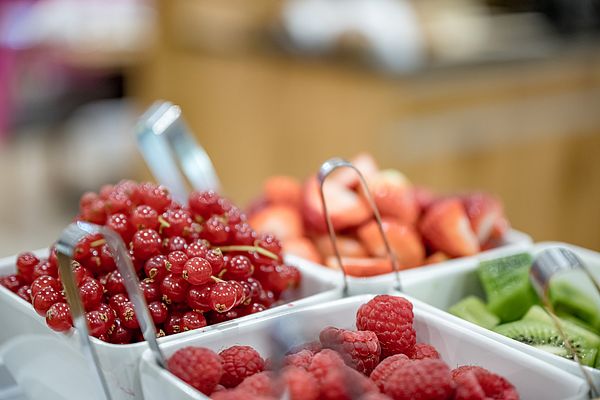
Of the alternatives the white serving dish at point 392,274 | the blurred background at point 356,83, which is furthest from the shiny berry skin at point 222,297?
the blurred background at point 356,83

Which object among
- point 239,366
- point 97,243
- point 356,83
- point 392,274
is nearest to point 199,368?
point 239,366

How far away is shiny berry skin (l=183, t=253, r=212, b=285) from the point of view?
2.82 ft

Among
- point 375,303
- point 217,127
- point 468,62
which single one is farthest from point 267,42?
point 375,303

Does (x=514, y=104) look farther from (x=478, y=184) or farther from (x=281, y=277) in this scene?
(x=281, y=277)

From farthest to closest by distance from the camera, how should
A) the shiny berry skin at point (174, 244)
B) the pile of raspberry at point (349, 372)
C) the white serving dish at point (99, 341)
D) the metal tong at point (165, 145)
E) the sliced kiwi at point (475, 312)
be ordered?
1. the metal tong at point (165, 145)
2. the sliced kiwi at point (475, 312)
3. the shiny berry skin at point (174, 244)
4. the white serving dish at point (99, 341)
5. the pile of raspberry at point (349, 372)

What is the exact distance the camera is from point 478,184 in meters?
2.98

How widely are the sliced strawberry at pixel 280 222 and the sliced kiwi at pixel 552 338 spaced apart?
1.22 ft

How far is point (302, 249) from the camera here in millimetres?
1201

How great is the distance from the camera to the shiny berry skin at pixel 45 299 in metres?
0.86

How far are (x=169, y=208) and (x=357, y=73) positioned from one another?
199cm

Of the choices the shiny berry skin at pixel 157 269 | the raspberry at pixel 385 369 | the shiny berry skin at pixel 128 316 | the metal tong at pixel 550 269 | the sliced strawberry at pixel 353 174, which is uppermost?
the metal tong at pixel 550 269

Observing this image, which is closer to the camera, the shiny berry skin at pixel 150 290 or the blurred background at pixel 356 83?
the shiny berry skin at pixel 150 290

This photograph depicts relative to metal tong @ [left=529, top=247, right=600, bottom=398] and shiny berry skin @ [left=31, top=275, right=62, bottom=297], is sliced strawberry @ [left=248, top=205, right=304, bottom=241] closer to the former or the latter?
shiny berry skin @ [left=31, top=275, right=62, bottom=297]

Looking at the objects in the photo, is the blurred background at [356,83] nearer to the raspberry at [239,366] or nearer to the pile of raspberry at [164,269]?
the pile of raspberry at [164,269]
